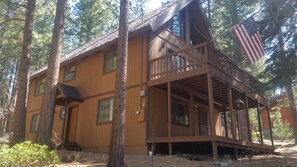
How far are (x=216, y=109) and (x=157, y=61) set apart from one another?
7.35 m

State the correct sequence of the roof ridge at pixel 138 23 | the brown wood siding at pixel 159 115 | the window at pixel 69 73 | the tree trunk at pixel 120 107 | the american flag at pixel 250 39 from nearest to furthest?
the tree trunk at pixel 120 107 < the american flag at pixel 250 39 < the brown wood siding at pixel 159 115 < the roof ridge at pixel 138 23 < the window at pixel 69 73

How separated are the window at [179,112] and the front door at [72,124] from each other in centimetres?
573

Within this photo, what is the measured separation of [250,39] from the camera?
1023 cm

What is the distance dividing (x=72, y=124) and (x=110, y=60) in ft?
14.5

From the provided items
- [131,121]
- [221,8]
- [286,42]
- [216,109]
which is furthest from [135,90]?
[221,8]

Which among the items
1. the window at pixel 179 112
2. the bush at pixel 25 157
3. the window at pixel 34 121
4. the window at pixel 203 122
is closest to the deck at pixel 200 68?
the window at pixel 179 112

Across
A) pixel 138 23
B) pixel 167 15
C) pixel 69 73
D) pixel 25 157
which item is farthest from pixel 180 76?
pixel 69 73

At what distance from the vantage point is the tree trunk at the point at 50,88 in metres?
9.09

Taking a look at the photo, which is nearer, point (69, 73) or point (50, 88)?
point (50, 88)

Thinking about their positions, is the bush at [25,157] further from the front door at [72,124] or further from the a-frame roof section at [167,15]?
the front door at [72,124]

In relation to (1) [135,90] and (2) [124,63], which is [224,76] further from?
(2) [124,63]

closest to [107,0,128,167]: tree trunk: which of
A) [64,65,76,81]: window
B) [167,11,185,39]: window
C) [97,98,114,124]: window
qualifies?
[97,98,114,124]: window

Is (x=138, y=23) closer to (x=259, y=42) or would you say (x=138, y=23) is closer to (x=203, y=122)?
(x=259, y=42)

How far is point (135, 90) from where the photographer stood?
12.3 metres
